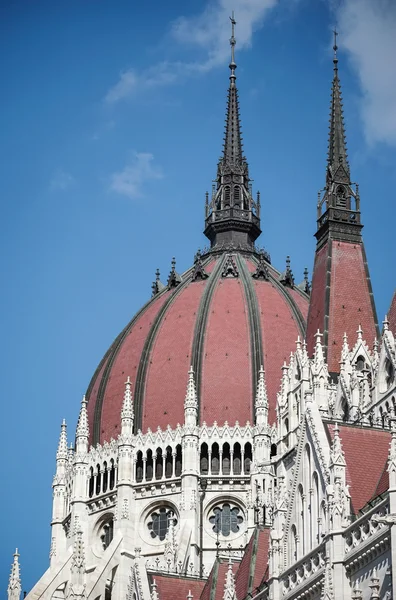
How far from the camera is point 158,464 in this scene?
3319 inches

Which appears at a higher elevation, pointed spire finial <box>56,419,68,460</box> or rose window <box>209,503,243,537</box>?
Answer: pointed spire finial <box>56,419,68,460</box>

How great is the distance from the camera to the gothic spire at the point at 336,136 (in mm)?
74875

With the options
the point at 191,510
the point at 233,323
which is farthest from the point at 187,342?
the point at 191,510

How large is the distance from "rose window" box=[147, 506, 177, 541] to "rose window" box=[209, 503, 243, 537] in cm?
228

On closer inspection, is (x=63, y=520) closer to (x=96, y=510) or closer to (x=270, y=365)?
(x=96, y=510)

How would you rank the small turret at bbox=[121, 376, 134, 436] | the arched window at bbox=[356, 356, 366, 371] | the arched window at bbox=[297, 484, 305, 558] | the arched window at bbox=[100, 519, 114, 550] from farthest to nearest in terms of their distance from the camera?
1. the arched window at bbox=[100, 519, 114, 550]
2. the small turret at bbox=[121, 376, 134, 436]
3. the arched window at bbox=[356, 356, 366, 371]
4. the arched window at bbox=[297, 484, 305, 558]

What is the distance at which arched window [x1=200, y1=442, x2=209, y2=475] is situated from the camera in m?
83.9

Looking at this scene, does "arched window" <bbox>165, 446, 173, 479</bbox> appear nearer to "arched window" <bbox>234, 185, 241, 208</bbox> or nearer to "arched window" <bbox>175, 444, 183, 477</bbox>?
"arched window" <bbox>175, 444, 183, 477</bbox>

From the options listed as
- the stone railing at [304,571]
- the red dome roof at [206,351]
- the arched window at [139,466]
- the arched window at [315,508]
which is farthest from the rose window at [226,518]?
the arched window at [315,508]

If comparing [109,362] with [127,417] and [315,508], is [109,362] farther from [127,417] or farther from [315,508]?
[315,508]

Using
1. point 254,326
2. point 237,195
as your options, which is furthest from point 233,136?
point 254,326

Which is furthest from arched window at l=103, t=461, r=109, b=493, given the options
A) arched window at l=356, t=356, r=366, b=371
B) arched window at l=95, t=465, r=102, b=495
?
arched window at l=356, t=356, r=366, b=371

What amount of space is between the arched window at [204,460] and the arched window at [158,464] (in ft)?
7.17

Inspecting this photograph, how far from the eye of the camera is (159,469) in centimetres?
8438
